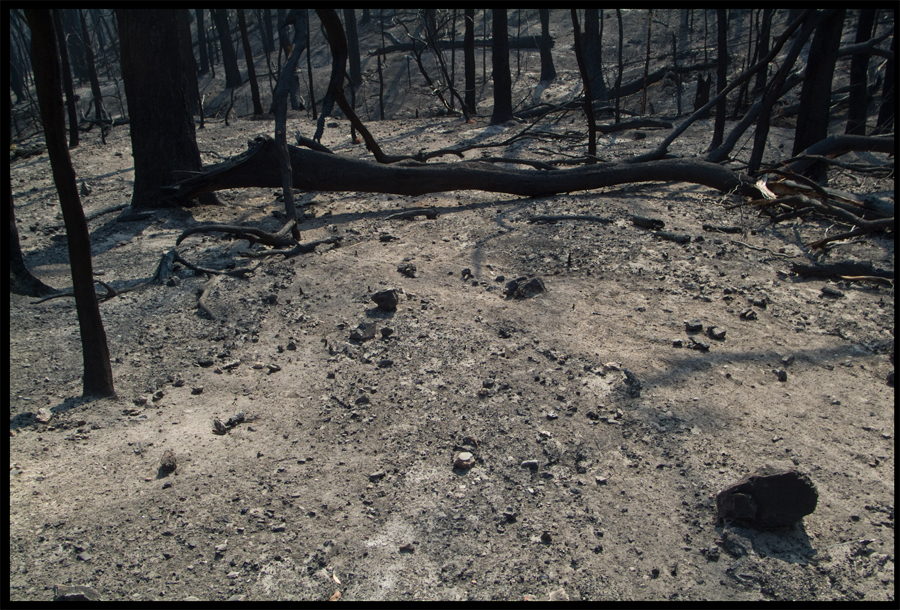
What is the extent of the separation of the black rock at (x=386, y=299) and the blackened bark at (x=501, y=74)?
383 inches

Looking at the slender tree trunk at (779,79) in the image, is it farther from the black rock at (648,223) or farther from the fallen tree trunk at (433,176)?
the black rock at (648,223)

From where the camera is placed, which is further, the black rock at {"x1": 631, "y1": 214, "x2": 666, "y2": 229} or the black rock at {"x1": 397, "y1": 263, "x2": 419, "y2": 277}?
the black rock at {"x1": 631, "y1": 214, "x2": 666, "y2": 229}

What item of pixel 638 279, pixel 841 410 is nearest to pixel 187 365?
pixel 638 279

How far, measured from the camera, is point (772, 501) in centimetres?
206

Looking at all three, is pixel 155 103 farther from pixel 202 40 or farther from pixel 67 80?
pixel 202 40

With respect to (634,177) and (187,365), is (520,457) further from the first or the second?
(634,177)

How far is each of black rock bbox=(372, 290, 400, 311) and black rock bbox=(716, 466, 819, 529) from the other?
2250 millimetres

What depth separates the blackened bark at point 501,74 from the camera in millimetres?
12555

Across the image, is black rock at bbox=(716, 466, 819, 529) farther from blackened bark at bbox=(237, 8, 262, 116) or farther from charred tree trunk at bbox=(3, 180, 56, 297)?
blackened bark at bbox=(237, 8, 262, 116)

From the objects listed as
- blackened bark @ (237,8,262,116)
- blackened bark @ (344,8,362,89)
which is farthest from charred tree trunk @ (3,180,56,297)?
blackened bark @ (344,8,362,89)

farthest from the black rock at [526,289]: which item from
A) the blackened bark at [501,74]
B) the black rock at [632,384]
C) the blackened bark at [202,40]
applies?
the blackened bark at [202,40]

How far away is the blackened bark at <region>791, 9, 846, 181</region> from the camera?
6.29 meters

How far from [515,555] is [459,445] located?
646 mm

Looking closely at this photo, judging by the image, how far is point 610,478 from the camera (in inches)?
93.7
